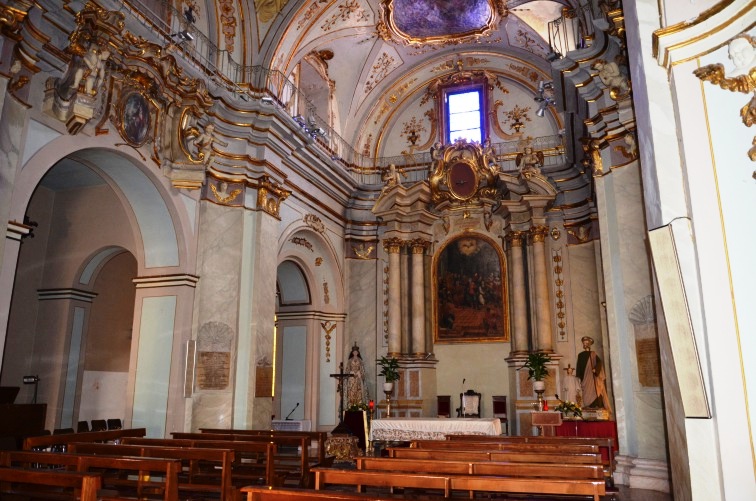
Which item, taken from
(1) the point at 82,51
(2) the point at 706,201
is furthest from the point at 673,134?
(1) the point at 82,51

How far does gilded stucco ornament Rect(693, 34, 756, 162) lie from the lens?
402 centimetres

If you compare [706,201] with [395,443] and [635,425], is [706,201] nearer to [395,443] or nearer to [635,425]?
[635,425]

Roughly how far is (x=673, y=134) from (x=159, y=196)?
792 centimetres

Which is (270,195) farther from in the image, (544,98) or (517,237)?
(544,98)

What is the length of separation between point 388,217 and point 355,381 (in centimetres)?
401

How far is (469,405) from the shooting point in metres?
14.2

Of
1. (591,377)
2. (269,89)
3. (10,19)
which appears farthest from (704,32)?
(269,89)

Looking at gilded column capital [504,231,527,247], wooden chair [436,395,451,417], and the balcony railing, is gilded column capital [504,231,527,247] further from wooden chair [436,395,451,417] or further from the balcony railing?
wooden chair [436,395,451,417]

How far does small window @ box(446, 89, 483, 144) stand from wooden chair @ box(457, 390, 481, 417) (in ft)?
20.9

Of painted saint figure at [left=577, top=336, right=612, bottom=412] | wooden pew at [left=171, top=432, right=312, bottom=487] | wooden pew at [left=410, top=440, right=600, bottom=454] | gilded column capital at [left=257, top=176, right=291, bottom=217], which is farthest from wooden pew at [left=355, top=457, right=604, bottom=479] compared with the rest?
gilded column capital at [left=257, top=176, right=291, bottom=217]

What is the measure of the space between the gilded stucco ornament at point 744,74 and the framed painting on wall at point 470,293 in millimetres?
10962

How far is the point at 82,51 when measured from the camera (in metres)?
8.05

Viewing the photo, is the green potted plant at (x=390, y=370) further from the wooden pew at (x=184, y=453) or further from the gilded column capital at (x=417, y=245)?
the wooden pew at (x=184, y=453)

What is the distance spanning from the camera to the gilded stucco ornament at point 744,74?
4.02 m
